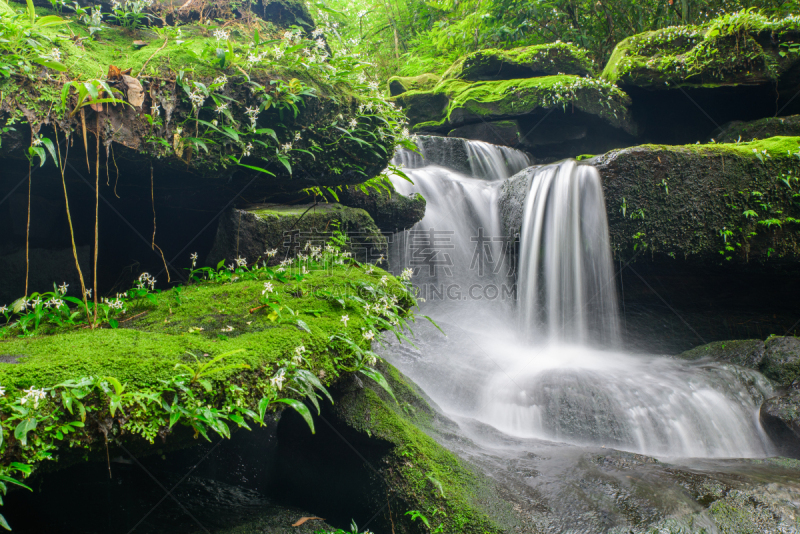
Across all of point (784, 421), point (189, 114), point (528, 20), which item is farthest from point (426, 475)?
point (528, 20)

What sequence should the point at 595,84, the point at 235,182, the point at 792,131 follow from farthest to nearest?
the point at 595,84
the point at 792,131
the point at 235,182

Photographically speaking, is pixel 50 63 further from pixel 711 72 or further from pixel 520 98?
pixel 711 72

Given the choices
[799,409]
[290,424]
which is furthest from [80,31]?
[799,409]

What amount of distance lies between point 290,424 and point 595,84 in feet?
33.6

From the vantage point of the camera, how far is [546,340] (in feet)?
22.5

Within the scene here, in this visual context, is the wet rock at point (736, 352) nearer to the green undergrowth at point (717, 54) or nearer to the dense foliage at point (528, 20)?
the green undergrowth at point (717, 54)

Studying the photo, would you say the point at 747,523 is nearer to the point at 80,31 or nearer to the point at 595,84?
the point at 80,31

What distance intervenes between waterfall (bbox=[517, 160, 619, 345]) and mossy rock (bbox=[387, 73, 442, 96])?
7.65 m

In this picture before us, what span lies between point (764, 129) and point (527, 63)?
577 cm

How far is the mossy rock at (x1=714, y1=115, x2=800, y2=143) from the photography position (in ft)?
26.5

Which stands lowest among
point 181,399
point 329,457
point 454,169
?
point 329,457

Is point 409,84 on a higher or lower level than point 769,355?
higher

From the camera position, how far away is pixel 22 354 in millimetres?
1922

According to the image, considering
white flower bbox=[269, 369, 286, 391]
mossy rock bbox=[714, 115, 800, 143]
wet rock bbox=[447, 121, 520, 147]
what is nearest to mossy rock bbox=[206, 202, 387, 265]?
white flower bbox=[269, 369, 286, 391]
